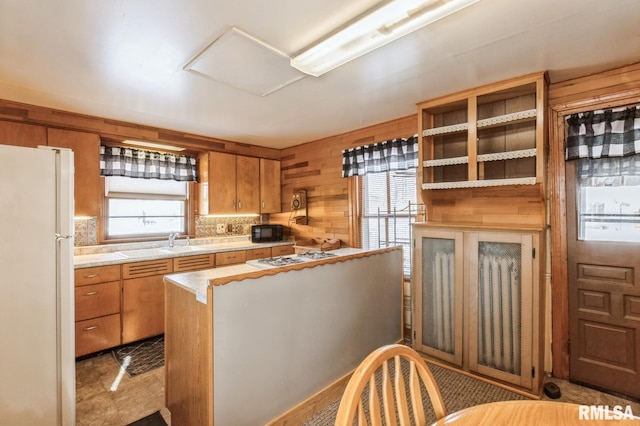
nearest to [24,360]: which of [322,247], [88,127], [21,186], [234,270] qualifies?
[21,186]

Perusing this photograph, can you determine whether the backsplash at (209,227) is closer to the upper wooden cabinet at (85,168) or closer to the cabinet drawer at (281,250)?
the upper wooden cabinet at (85,168)

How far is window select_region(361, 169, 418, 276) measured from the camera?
133 inches

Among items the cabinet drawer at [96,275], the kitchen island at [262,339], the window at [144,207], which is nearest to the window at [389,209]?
the kitchen island at [262,339]

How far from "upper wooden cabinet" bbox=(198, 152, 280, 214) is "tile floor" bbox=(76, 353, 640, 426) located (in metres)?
2.05


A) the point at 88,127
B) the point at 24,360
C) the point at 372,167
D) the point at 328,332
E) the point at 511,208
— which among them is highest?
the point at 88,127

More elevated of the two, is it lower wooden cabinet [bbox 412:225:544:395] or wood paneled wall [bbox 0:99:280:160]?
wood paneled wall [bbox 0:99:280:160]

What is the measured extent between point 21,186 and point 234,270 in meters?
1.19

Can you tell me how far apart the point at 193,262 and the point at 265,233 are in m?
1.14

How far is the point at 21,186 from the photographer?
5.01 feet

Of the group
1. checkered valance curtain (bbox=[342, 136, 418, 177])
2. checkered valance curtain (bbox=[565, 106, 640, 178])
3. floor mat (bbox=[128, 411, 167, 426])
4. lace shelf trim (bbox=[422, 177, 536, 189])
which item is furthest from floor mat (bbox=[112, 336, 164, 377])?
checkered valance curtain (bbox=[565, 106, 640, 178])

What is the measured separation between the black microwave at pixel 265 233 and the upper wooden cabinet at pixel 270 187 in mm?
336

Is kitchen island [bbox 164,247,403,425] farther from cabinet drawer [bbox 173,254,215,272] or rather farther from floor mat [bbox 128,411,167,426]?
cabinet drawer [bbox 173,254,215,272]

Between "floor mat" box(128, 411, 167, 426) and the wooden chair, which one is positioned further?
"floor mat" box(128, 411, 167, 426)

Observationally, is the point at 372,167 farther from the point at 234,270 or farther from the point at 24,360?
the point at 24,360
